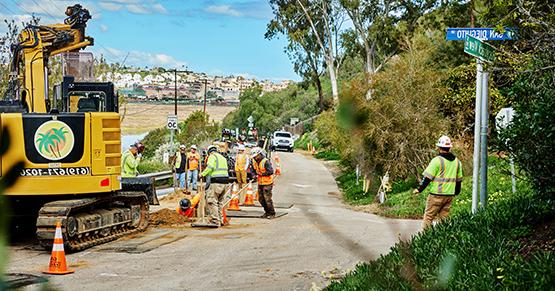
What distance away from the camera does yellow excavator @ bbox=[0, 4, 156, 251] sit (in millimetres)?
13859

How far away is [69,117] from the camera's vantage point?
46.5ft

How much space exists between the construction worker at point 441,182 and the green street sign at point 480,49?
2.73 m

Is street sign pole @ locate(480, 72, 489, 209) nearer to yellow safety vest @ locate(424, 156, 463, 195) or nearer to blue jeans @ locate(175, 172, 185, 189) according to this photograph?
yellow safety vest @ locate(424, 156, 463, 195)

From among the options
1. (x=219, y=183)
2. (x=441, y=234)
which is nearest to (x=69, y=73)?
(x=219, y=183)

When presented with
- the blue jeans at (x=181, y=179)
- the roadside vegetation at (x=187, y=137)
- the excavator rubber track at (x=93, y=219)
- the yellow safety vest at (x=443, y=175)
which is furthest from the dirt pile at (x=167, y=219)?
the roadside vegetation at (x=187, y=137)

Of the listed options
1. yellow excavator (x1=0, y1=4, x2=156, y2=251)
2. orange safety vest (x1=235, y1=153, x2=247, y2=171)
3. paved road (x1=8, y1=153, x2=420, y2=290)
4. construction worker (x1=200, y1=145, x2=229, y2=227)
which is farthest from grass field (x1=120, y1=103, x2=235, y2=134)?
paved road (x1=8, y1=153, x2=420, y2=290)

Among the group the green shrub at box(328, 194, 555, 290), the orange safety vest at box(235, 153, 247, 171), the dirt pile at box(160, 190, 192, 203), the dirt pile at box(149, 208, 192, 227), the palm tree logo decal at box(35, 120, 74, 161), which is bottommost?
the dirt pile at box(160, 190, 192, 203)

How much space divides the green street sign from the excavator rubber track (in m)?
7.60

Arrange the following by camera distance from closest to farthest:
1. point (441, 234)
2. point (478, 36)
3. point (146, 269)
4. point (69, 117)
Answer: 1. point (441, 234)
2. point (478, 36)
3. point (146, 269)
4. point (69, 117)

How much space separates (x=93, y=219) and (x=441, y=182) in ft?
22.2

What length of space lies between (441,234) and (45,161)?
852cm

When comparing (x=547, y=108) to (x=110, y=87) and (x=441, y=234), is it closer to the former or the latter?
(x=441, y=234)

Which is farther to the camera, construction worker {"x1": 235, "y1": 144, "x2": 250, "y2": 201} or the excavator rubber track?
construction worker {"x1": 235, "y1": 144, "x2": 250, "y2": 201}

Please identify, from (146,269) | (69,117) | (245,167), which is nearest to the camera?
(146,269)
